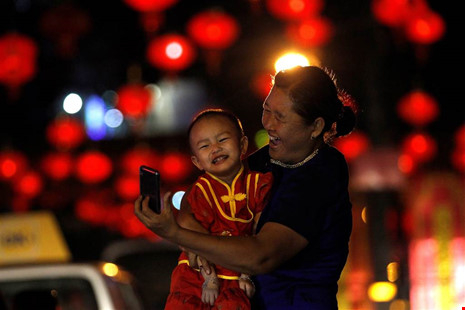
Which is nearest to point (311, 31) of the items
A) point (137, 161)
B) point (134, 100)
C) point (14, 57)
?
point (14, 57)

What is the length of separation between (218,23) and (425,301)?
3627 millimetres

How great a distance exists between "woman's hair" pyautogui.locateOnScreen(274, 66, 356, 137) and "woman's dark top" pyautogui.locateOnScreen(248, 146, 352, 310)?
0.38 feet

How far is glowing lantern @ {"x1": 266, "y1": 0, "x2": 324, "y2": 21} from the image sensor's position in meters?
10.4

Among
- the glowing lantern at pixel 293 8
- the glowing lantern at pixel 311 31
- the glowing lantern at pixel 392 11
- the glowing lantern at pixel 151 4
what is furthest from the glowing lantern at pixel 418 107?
the glowing lantern at pixel 151 4

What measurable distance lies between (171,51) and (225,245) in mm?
9546

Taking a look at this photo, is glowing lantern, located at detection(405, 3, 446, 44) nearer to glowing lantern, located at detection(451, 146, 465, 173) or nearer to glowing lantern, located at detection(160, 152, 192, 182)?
glowing lantern, located at detection(451, 146, 465, 173)

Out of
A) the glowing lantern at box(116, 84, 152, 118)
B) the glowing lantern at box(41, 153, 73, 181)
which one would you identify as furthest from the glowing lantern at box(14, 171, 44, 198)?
the glowing lantern at box(116, 84, 152, 118)

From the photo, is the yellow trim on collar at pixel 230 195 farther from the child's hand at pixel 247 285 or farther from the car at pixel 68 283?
the car at pixel 68 283

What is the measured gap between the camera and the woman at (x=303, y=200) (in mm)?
2998

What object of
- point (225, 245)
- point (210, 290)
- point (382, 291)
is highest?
point (225, 245)

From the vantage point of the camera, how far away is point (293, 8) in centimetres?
1041

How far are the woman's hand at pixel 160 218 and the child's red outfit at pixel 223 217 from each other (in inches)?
13.0

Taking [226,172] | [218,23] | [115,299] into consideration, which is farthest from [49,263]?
[218,23]

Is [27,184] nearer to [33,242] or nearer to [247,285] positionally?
[33,242]
